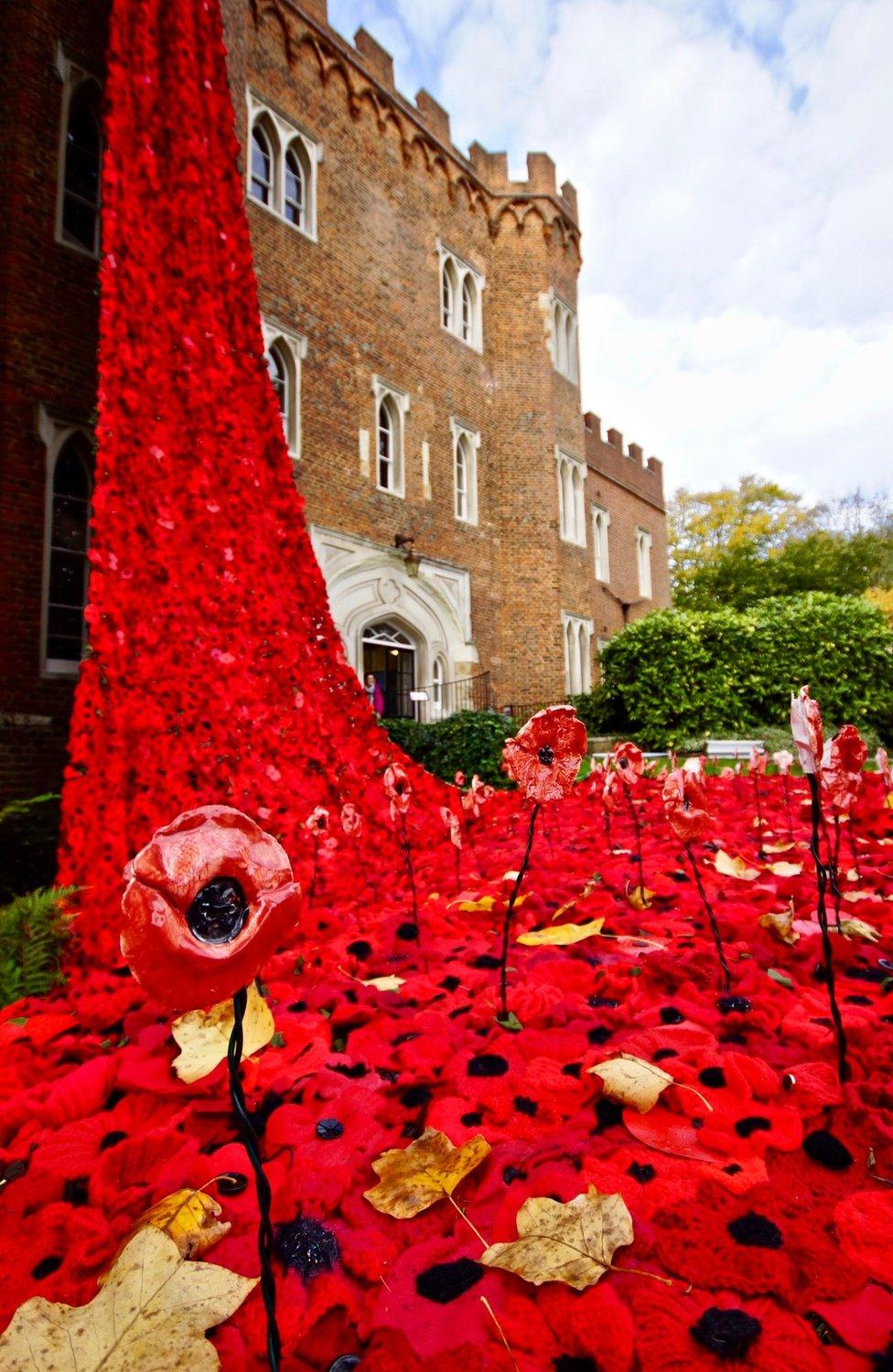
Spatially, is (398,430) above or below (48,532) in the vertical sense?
above

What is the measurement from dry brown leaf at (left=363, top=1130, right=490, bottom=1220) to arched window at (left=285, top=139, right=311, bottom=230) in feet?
40.7

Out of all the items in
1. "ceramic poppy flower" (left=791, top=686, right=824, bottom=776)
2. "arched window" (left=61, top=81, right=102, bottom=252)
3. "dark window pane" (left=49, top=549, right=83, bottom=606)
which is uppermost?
"arched window" (left=61, top=81, right=102, bottom=252)

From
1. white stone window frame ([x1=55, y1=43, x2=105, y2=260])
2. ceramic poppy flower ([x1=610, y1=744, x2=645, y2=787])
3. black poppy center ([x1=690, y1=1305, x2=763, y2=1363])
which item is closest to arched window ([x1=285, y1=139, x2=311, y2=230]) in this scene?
white stone window frame ([x1=55, y1=43, x2=105, y2=260])

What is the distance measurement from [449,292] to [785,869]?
535 inches

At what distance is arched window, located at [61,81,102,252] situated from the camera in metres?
7.45

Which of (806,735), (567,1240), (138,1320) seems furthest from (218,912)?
(806,735)

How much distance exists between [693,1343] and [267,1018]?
1039 mm

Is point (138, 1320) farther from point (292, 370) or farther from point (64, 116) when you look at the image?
point (292, 370)

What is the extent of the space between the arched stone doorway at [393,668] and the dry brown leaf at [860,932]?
1023 centimetres

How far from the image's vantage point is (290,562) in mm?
3893

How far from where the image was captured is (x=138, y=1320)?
2.80 feet

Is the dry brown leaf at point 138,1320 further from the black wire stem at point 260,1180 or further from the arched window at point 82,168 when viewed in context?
the arched window at point 82,168

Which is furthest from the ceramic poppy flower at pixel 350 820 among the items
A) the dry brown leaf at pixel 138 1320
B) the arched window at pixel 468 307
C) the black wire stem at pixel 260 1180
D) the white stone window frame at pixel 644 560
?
the white stone window frame at pixel 644 560

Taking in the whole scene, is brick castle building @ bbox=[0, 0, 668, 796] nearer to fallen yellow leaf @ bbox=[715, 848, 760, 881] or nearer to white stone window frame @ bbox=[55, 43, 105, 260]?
white stone window frame @ bbox=[55, 43, 105, 260]
